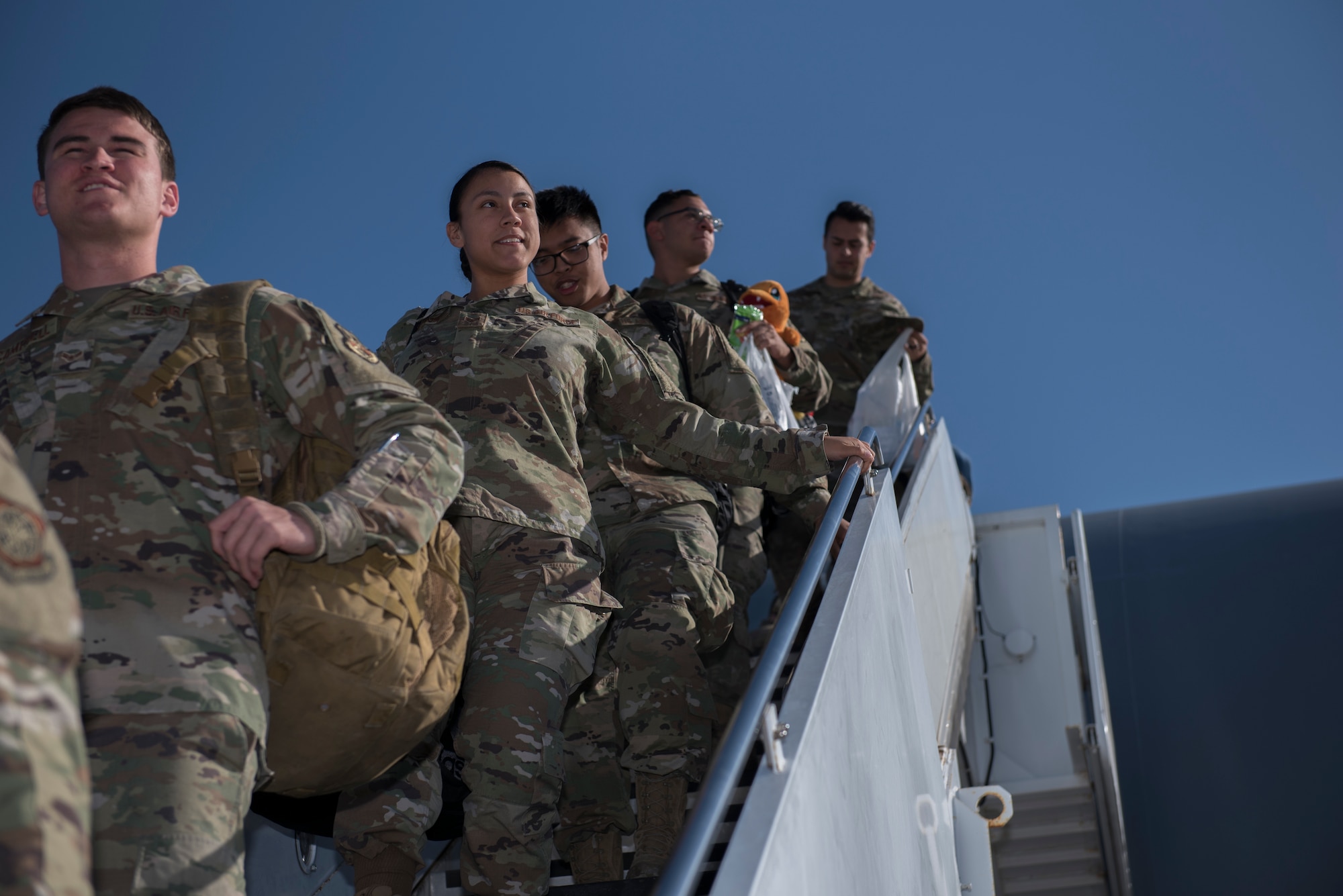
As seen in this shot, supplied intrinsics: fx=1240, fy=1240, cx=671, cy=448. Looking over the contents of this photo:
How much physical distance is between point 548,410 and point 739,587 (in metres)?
1.46

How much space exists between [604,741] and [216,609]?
194cm

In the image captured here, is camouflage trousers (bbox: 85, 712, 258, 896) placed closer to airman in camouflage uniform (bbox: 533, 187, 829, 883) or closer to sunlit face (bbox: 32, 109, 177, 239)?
sunlit face (bbox: 32, 109, 177, 239)

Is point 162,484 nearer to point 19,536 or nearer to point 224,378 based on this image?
point 224,378

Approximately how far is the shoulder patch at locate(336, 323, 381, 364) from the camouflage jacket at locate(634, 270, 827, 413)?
3.49 m

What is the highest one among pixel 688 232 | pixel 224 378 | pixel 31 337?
pixel 688 232

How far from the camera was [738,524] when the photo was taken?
475 centimetres

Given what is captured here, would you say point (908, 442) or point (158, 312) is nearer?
point (158, 312)

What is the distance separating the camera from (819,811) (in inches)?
89.4

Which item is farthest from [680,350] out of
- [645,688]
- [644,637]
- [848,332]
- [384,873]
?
[848,332]

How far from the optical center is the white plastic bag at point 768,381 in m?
5.23

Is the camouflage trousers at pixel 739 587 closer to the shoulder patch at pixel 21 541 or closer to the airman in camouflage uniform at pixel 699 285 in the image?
the airman in camouflage uniform at pixel 699 285

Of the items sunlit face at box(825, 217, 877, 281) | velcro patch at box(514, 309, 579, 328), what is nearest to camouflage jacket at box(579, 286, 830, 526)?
velcro patch at box(514, 309, 579, 328)

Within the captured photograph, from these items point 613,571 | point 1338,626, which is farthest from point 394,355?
point 1338,626

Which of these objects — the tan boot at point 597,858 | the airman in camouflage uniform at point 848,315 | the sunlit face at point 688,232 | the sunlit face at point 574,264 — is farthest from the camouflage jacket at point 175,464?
the airman in camouflage uniform at point 848,315
